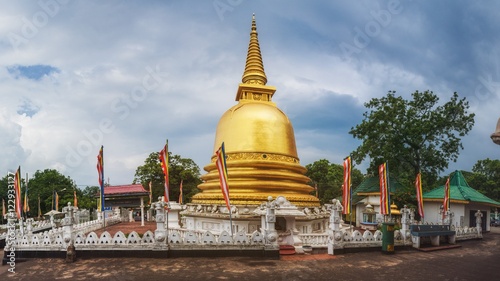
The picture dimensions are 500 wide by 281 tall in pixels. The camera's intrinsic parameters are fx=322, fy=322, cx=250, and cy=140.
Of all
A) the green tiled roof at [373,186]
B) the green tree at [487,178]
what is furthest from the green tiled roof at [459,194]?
the green tree at [487,178]

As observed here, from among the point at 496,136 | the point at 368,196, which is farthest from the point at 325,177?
the point at 496,136

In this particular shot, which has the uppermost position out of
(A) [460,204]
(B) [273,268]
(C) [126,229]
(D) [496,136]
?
(D) [496,136]

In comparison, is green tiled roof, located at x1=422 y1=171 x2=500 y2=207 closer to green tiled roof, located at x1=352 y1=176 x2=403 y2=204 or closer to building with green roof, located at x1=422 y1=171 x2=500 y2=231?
building with green roof, located at x1=422 y1=171 x2=500 y2=231

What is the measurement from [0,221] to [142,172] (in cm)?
2536

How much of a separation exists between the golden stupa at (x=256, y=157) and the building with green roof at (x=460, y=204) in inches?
641

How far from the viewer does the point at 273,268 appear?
14.6 m

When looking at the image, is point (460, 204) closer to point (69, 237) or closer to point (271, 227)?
point (271, 227)

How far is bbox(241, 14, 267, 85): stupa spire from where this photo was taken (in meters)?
28.6

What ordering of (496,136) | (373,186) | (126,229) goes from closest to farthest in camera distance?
(496,136) < (126,229) < (373,186)

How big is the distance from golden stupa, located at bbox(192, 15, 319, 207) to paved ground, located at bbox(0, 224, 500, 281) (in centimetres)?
619

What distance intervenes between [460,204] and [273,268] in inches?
1028

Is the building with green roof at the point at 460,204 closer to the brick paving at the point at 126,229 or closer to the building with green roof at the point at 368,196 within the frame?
the building with green roof at the point at 368,196

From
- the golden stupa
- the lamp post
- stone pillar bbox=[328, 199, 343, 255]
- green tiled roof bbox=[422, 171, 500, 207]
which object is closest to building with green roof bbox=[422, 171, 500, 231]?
green tiled roof bbox=[422, 171, 500, 207]

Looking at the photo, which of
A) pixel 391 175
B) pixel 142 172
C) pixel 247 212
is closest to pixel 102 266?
pixel 247 212
